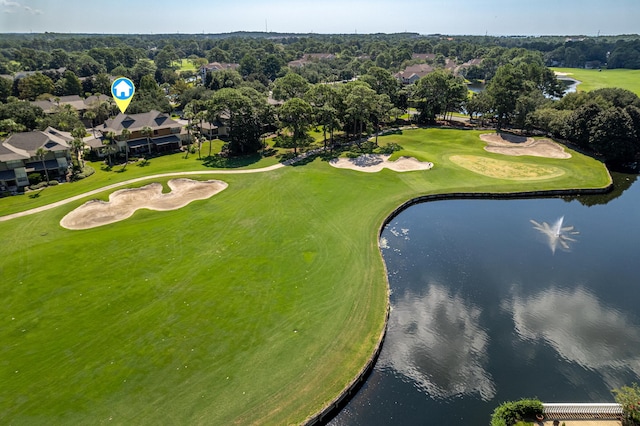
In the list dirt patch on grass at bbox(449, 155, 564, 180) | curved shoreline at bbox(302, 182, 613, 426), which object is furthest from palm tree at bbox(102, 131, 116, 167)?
dirt patch on grass at bbox(449, 155, 564, 180)

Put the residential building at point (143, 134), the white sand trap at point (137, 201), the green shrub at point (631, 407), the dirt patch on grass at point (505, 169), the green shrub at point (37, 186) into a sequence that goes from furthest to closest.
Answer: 1. the residential building at point (143, 134)
2. the dirt patch on grass at point (505, 169)
3. the green shrub at point (37, 186)
4. the white sand trap at point (137, 201)
5. the green shrub at point (631, 407)

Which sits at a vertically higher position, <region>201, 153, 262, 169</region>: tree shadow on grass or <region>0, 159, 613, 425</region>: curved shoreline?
<region>201, 153, 262, 169</region>: tree shadow on grass

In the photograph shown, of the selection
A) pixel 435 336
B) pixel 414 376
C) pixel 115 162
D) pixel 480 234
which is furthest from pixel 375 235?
pixel 115 162

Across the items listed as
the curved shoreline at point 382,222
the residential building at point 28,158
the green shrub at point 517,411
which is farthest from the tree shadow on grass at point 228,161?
the green shrub at point 517,411

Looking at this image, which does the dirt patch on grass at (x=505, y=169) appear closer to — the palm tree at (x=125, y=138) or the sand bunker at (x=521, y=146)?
the sand bunker at (x=521, y=146)

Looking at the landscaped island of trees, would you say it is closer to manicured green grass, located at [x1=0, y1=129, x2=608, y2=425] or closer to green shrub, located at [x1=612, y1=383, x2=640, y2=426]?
manicured green grass, located at [x1=0, y1=129, x2=608, y2=425]

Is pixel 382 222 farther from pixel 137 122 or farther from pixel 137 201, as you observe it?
pixel 137 122

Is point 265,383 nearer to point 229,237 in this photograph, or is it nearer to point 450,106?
point 229,237
